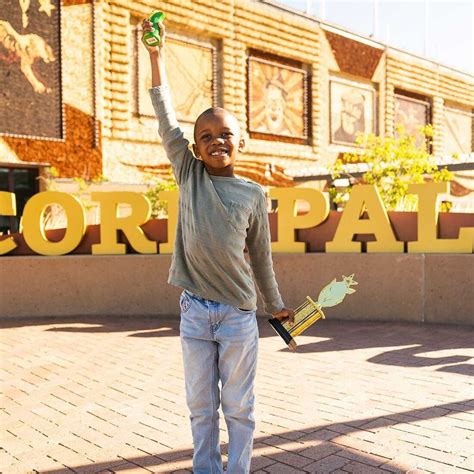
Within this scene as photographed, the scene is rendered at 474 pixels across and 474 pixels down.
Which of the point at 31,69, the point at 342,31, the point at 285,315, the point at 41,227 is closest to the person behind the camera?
the point at 285,315

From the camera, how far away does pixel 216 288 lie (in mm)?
2533

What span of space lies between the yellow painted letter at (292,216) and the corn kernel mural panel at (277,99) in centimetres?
1463

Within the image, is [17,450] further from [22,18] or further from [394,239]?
[22,18]

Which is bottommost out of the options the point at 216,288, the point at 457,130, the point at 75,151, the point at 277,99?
the point at 216,288

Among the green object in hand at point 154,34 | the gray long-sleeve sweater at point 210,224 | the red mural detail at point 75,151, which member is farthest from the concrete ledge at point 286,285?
the red mural detail at point 75,151

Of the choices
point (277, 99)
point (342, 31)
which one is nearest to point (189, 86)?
point (277, 99)

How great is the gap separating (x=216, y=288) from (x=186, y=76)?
1940 centimetres

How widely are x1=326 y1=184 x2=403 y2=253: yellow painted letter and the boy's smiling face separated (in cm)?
592

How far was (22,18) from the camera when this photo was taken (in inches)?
664

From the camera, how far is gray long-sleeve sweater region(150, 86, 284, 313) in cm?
252

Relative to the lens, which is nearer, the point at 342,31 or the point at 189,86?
the point at 189,86

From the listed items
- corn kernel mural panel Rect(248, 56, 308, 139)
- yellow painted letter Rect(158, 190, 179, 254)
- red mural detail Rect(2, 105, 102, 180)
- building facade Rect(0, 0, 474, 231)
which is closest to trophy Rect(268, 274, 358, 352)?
yellow painted letter Rect(158, 190, 179, 254)

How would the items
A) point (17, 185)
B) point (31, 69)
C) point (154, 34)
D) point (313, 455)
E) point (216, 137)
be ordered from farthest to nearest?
point (17, 185), point (31, 69), point (313, 455), point (154, 34), point (216, 137)

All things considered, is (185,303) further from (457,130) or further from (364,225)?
(457,130)
